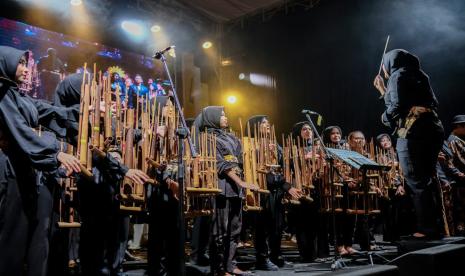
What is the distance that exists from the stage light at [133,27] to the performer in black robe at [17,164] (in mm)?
7323

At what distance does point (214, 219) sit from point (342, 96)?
7.13 meters

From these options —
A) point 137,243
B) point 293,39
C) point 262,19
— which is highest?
point 262,19

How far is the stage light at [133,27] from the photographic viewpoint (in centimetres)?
954

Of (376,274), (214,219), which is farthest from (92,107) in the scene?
(376,274)

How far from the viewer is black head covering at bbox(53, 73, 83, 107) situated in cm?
364

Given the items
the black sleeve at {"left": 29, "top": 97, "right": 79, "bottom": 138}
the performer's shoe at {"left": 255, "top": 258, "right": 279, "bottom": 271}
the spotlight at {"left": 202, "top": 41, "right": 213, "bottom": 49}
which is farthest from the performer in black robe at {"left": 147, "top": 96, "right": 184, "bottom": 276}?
the spotlight at {"left": 202, "top": 41, "right": 213, "bottom": 49}

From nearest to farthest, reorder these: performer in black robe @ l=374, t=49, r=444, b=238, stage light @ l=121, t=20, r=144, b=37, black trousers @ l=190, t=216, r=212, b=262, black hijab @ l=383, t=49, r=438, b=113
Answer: performer in black robe @ l=374, t=49, r=444, b=238
black hijab @ l=383, t=49, r=438, b=113
black trousers @ l=190, t=216, r=212, b=262
stage light @ l=121, t=20, r=144, b=37

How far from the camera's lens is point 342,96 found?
33.1ft

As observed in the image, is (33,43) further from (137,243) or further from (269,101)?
(269,101)

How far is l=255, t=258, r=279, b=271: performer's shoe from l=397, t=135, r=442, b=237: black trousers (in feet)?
5.45

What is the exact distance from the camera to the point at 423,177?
13.3 ft

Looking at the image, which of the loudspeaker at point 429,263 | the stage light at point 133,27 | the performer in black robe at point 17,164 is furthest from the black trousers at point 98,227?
the stage light at point 133,27

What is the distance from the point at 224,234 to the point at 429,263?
197cm

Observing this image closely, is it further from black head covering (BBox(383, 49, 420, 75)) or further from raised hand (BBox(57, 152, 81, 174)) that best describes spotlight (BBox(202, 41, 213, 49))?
raised hand (BBox(57, 152, 81, 174))
